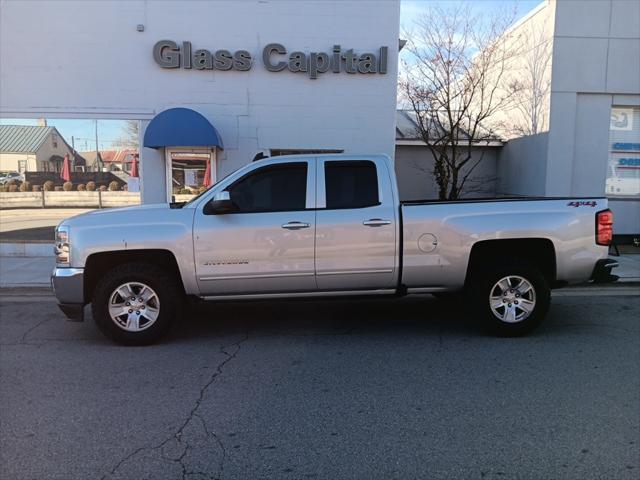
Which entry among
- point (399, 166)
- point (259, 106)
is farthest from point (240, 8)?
point (399, 166)

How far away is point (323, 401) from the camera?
411 centimetres

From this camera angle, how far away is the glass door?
11.2m

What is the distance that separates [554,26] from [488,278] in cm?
891

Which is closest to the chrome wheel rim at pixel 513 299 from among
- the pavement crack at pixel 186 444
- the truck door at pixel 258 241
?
the truck door at pixel 258 241

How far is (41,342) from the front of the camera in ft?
18.7

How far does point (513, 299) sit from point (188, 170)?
7811mm

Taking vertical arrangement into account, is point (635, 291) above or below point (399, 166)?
below

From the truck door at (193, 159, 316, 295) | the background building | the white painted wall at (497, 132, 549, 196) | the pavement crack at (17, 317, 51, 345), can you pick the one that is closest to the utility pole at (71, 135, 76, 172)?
the background building

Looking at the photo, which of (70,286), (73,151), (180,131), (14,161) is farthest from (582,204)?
(14,161)

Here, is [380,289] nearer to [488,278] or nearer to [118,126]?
[488,278]

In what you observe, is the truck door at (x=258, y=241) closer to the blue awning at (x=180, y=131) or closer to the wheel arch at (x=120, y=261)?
the wheel arch at (x=120, y=261)

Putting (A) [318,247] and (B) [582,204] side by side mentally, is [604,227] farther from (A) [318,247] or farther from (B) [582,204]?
(A) [318,247]

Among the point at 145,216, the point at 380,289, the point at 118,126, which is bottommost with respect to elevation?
the point at 380,289

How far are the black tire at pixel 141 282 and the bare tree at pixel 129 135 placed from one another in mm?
6537
